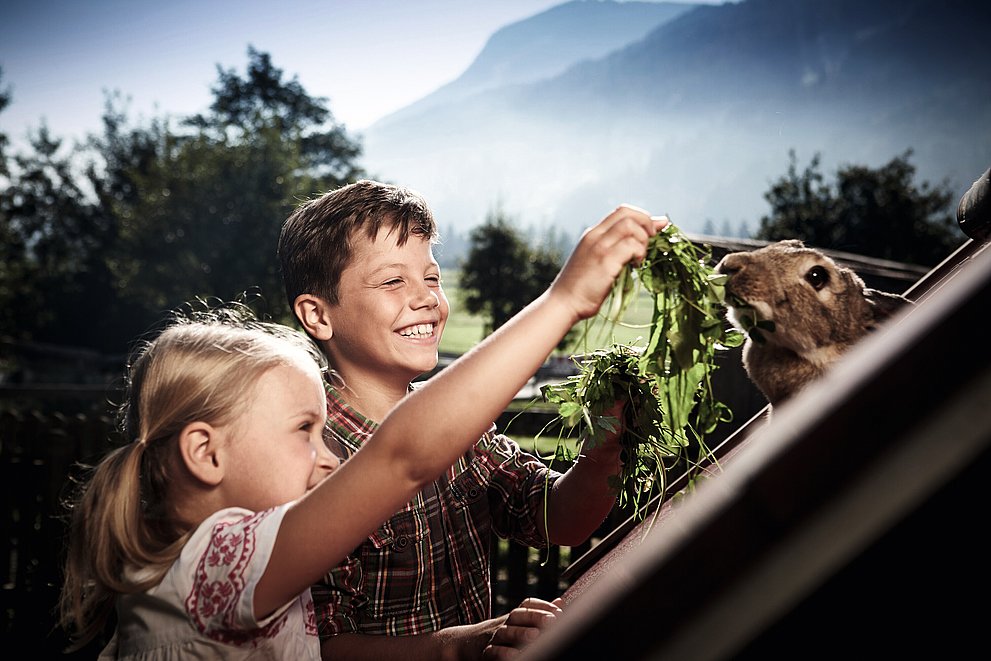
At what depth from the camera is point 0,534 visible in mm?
5645

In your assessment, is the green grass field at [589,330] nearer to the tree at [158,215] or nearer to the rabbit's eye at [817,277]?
the rabbit's eye at [817,277]

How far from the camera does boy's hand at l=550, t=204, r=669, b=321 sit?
1.45m

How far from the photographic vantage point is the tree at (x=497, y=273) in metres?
35.9

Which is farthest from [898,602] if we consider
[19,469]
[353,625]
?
[19,469]

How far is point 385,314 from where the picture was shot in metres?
2.43

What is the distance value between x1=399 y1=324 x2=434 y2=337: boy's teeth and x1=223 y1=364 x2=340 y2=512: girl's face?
0.49m

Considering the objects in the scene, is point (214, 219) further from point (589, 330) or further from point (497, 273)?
point (589, 330)

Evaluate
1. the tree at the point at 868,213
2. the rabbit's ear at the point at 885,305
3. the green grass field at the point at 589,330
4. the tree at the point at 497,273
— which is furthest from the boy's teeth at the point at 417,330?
the tree at the point at 868,213

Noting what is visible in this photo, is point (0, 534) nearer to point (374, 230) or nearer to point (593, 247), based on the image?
point (374, 230)

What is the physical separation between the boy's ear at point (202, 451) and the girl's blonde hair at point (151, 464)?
31 mm

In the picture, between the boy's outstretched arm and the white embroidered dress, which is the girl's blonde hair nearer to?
the white embroidered dress

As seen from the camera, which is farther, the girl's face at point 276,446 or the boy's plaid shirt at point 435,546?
the boy's plaid shirt at point 435,546

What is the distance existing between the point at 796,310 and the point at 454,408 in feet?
3.05

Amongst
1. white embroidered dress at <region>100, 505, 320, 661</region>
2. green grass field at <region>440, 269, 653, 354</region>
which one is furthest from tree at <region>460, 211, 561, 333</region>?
white embroidered dress at <region>100, 505, 320, 661</region>
